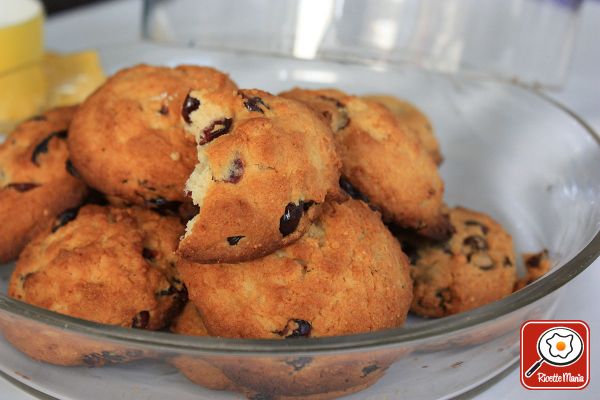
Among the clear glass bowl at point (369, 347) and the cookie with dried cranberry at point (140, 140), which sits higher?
the cookie with dried cranberry at point (140, 140)

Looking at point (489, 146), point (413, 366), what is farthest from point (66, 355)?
point (489, 146)

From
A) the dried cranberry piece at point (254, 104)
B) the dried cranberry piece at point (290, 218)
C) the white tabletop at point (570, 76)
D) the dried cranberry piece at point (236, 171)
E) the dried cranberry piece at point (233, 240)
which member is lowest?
the white tabletop at point (570, 76)

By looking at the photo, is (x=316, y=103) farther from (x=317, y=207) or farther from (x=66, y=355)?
(x=66, y=355)

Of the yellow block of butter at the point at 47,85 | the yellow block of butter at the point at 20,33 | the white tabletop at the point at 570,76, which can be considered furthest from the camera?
the yellow block of butter at the point at 20,33

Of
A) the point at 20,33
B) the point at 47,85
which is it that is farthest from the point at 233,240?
the point at 20,33

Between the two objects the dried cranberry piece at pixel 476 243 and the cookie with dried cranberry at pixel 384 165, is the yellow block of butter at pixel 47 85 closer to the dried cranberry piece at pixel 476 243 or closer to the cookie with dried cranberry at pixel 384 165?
the cookie with dried cranberry at pixel 384 165

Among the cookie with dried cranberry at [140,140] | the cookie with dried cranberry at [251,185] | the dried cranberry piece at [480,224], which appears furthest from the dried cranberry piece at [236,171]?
the dried cranberry piece at [480,224]
